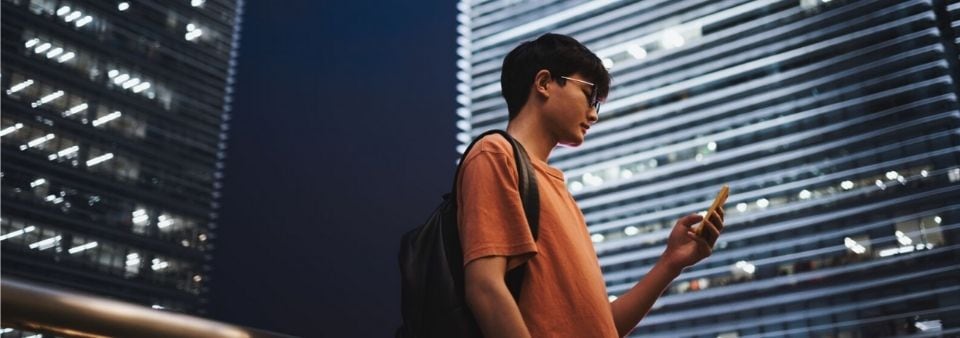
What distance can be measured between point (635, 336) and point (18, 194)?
23.4 m

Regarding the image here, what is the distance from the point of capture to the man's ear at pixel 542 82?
1.34m

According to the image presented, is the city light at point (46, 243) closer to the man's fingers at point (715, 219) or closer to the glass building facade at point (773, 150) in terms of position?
the glass building facade at point (773, 150)

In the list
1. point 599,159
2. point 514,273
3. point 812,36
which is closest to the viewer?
point 514,273

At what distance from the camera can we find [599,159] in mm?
30109

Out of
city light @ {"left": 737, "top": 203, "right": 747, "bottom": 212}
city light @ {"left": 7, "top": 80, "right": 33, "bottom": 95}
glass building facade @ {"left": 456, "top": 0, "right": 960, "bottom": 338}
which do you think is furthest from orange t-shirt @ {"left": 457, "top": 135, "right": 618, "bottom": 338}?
city light @ {"left": 7, "top": 80, "right": 33, "bottom": 95}

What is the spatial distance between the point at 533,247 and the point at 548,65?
35cm

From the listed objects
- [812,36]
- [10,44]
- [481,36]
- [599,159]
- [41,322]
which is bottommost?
[41,322]

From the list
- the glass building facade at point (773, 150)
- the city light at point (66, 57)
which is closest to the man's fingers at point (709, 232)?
the glass building facade at point (773, 150)

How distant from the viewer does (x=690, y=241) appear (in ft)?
4.55

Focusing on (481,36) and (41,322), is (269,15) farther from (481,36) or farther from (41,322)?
(41,322)

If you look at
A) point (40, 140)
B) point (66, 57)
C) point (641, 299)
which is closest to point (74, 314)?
point (641, 299)

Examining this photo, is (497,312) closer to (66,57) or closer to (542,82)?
(542,82)

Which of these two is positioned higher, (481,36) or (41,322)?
(481,36)

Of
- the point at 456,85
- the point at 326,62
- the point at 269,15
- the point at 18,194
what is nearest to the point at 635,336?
the point at 456,85
